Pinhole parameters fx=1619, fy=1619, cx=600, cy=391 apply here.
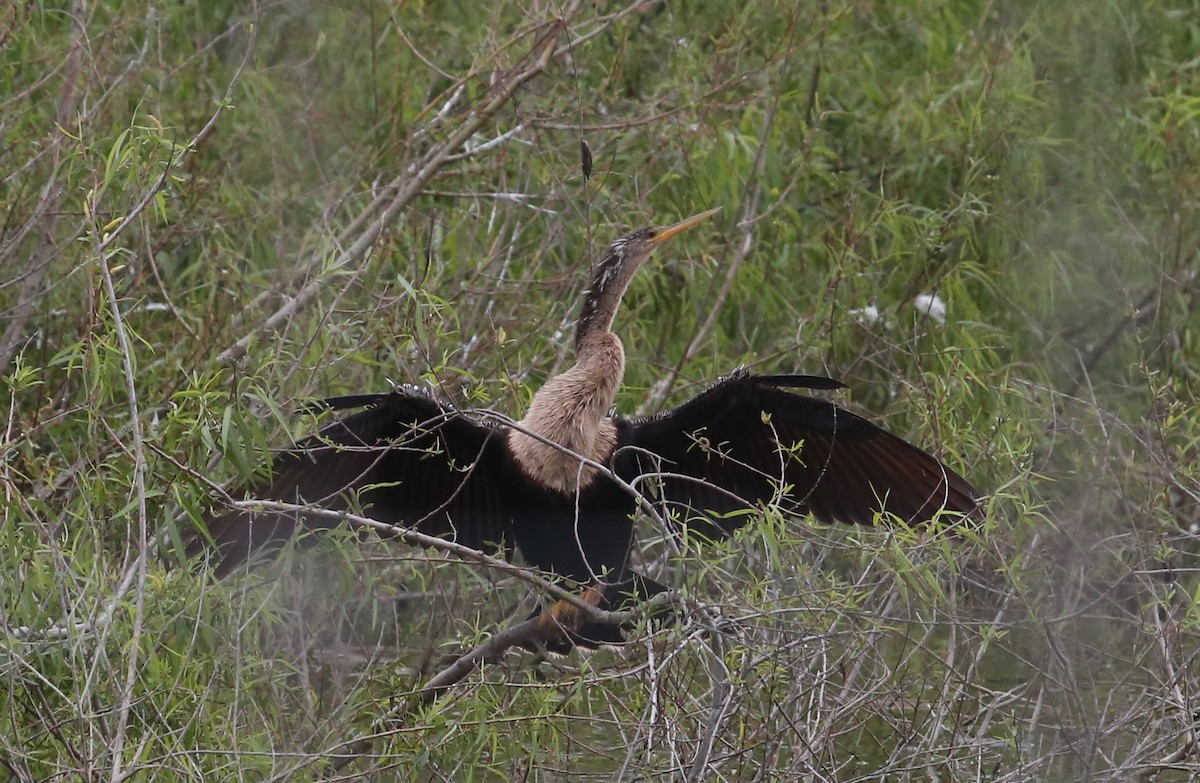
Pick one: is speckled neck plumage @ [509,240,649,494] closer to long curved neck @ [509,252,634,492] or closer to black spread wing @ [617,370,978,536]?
long curved neck @ [509,252,634,492]

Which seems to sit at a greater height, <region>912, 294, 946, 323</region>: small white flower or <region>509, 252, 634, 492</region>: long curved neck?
<region>509, 252, 634, 492</region>: long curved neck

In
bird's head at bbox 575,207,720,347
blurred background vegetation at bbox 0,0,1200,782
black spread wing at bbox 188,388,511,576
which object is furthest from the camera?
bird's head at bbox 575,207,720,347

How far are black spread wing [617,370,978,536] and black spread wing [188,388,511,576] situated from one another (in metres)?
0.36

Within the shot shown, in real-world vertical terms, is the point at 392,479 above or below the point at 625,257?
below

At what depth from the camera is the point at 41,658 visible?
303cm

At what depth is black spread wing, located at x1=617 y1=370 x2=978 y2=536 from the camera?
3.87 m

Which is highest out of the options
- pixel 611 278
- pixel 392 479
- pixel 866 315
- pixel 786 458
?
pixel 611 278

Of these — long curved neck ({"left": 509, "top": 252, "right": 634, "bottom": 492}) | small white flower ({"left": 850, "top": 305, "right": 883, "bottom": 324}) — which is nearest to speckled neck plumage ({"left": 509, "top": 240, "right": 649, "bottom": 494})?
long curved neck ({"left": 509, "top": 252, "right": 634, "bottom": 492})

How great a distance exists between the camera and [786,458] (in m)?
4.18

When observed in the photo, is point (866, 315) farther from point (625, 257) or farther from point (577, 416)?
point (577, 416)

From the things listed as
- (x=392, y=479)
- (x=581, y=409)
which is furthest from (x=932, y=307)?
(x=392, y=479)

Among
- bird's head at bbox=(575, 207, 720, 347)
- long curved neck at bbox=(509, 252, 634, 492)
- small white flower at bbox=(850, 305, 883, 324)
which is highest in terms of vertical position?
bird's head at bbox=(575, 207, 720, 347)

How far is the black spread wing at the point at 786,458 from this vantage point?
387cm

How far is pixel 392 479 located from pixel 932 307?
6.42 feet
